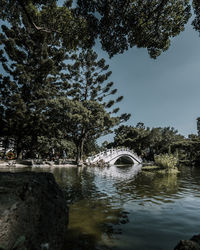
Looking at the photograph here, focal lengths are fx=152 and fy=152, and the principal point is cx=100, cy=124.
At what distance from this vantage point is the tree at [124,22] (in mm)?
5703

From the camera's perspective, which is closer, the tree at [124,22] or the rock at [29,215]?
the rock at [29,215]

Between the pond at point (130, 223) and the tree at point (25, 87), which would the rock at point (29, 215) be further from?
the tree at point (25, 87)

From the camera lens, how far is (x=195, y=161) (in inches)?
986

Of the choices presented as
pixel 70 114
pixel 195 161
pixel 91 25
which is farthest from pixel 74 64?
pixel 195 161

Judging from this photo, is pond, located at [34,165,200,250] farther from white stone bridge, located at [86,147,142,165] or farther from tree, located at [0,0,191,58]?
white stone bridge, located at [86,147,142,165]

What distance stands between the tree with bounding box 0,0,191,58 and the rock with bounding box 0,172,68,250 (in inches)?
244

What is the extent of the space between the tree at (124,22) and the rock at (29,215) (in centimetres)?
621

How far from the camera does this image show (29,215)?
67.9 inches

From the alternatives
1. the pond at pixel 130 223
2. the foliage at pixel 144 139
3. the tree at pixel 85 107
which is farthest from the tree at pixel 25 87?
the foliage at pixel 144 139

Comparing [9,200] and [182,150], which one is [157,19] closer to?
[9,200]

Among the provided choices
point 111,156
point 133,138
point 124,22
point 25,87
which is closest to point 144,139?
point 133,138

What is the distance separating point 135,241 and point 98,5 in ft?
22.8

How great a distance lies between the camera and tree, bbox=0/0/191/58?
18.7 ft

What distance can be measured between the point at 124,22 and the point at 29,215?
7.01 metres
